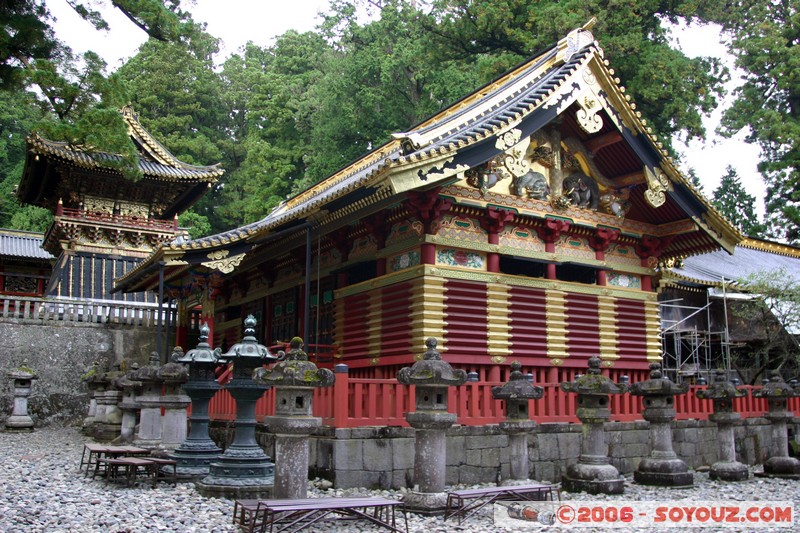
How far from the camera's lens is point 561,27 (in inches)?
1141

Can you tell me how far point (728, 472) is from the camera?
40.6 ft

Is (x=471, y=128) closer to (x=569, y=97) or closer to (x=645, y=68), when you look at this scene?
(x=569, y=97)

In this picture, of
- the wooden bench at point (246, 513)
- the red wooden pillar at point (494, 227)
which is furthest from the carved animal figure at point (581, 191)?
the wooden bench at point (246, 513)

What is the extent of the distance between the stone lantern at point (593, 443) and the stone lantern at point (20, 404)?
51.2 feet

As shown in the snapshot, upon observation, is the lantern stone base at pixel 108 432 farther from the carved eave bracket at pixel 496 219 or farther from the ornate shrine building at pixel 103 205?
the ornate shrine building at pixel 103 205

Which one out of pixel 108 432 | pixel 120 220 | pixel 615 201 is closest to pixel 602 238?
pixel 615 201

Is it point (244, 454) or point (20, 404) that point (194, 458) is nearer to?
point (244, 454)

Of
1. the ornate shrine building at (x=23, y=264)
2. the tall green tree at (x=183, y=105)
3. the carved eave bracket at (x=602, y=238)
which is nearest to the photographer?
the carved eave bracket at (x=602, y=238)

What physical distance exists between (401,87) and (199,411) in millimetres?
28090

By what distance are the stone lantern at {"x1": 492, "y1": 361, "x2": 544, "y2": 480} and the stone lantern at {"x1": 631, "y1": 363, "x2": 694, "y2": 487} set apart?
8.20 ft

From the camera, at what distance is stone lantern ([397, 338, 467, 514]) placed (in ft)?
27.8

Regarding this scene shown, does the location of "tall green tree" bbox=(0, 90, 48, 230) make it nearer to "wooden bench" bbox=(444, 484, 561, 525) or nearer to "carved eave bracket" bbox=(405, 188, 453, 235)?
"carved eave bracket" bbox=(405, 188, 453, 235)

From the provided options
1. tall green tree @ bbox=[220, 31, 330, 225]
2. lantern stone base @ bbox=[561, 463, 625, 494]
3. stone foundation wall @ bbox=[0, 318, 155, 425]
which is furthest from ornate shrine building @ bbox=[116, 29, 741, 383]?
tall green tree @ bbox=[220, 31, 330, 225]

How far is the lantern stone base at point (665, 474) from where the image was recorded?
11.3 metres
